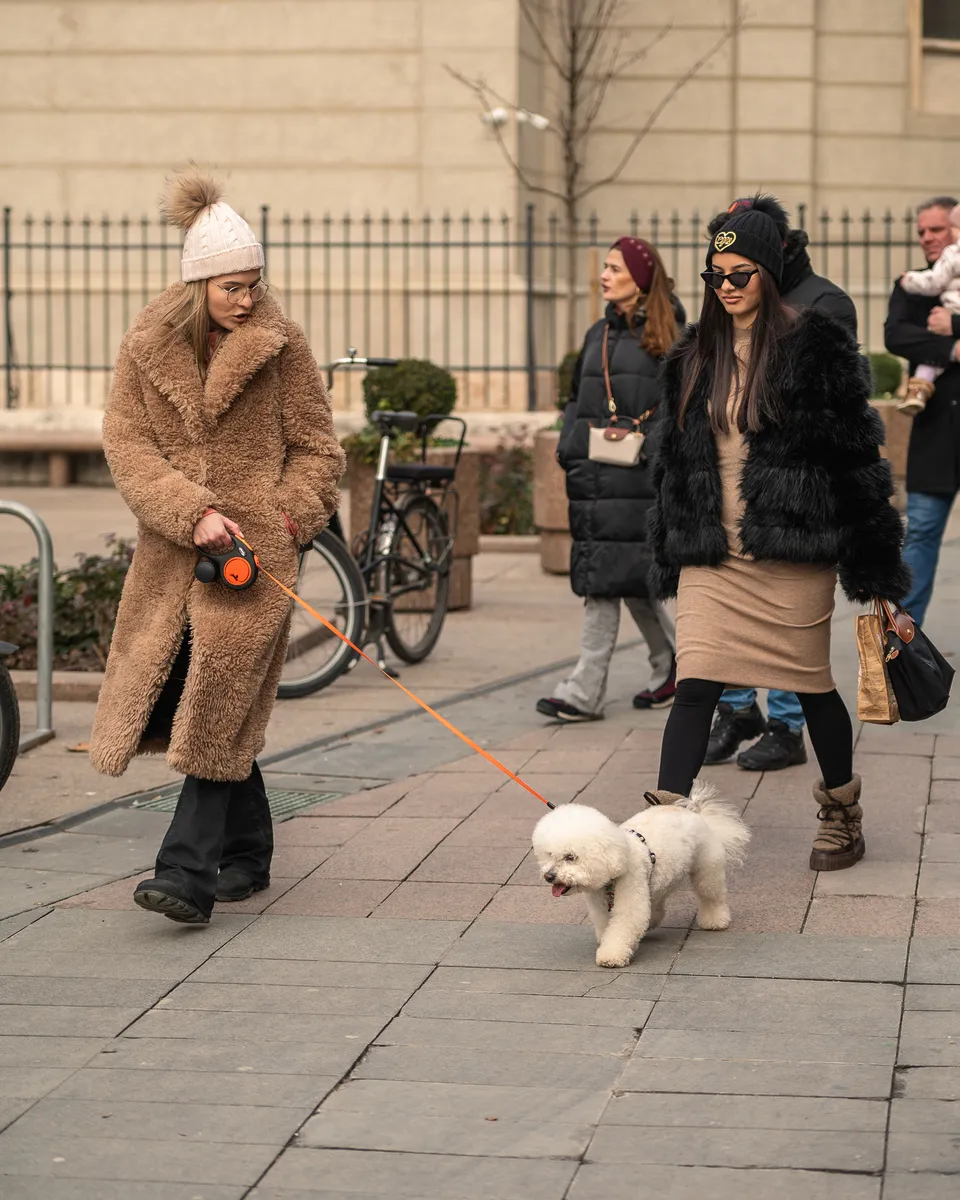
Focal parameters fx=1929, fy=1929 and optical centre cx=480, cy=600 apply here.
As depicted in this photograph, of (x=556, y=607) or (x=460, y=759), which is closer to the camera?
(x=460, y=759)

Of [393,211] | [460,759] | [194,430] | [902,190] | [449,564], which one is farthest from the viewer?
[902,190]

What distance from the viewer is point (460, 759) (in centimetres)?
729

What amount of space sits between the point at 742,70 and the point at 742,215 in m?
16.7

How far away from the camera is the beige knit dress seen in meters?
5.39

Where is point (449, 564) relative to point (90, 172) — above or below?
below

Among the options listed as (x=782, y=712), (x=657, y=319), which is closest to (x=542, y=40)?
(x=657, y=319)

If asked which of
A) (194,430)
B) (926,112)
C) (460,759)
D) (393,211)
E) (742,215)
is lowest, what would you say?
(460,759)

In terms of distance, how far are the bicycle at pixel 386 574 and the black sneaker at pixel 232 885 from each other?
3.06 metres

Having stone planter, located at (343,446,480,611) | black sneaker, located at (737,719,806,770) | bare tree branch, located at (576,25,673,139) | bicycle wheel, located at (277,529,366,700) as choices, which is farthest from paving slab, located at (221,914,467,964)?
bare tree branch, located at (576,25,673,139)

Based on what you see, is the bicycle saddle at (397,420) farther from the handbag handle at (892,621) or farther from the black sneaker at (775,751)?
the handbag handle at (892,621)

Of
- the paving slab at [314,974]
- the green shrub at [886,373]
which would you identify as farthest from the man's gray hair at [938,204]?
the green shrub at [886,373]

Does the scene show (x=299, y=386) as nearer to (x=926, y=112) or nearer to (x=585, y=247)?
(x=585, y=247)

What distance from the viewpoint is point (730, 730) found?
7109 millimetres

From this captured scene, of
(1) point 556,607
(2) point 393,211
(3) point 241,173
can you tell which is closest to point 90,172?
(3) point 241,173
